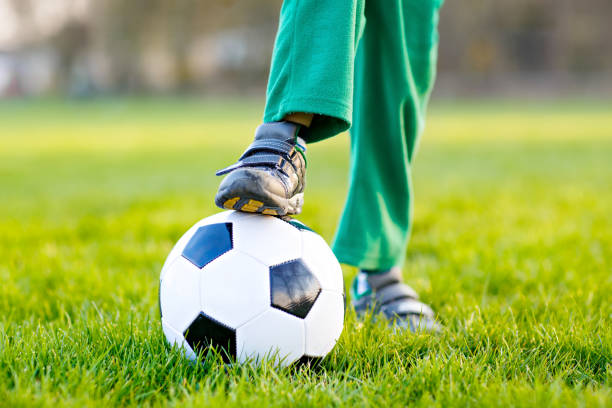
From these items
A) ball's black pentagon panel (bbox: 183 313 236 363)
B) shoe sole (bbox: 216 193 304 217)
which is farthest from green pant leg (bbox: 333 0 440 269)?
ball's black pentagon panel (bbox: 183 313 236 363)

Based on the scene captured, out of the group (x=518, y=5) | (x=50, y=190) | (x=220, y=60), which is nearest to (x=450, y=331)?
(x=50, y=190)

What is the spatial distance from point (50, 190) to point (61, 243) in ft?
7.31

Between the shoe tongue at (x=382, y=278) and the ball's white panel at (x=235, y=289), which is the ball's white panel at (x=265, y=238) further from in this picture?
the shoe tongue at (x=382, y=278)

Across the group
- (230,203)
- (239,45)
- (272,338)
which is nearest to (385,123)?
(230,203)

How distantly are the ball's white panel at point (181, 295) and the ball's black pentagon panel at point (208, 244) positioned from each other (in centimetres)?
2

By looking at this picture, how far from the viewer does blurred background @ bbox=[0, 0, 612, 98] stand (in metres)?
28.1

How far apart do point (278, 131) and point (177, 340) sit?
2.10 feet

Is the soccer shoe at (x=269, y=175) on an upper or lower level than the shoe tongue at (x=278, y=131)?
lower

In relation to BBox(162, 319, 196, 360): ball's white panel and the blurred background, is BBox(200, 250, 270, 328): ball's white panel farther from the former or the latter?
the blurred background

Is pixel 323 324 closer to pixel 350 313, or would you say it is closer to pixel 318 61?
pixel 350 313

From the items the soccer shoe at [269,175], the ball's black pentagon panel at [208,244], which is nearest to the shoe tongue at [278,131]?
the soccer shoe at [269,175]

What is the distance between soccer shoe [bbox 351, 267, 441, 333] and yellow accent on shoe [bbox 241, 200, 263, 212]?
0.67 meters

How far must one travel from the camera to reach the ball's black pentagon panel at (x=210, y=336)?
1517mm

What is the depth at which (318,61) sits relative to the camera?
1499 millimetres
